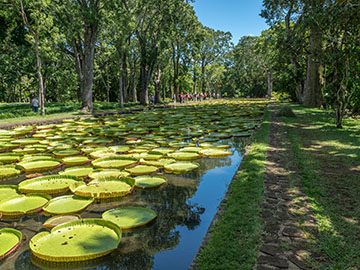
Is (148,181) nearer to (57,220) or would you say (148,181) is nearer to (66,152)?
(57,220)

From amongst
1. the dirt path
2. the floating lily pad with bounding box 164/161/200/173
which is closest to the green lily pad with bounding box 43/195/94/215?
the floating lily pad with bounding box 164/161/200/173

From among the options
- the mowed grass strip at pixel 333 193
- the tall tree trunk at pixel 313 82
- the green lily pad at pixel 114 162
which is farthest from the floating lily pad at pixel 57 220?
the tall tree trunk at pixel 313 82

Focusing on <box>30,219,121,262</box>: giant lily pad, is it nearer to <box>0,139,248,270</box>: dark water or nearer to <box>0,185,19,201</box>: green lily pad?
<box>0,139,248,270</box>: dark water

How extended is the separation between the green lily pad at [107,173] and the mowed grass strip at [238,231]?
1959mm

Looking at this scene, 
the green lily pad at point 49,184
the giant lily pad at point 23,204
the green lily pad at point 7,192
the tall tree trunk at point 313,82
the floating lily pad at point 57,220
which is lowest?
the floating lily pad at point 57,220

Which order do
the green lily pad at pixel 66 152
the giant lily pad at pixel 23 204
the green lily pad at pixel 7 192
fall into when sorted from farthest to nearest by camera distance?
the green lily pad at pixel 66 152 → the green lily pad at pixel 7 192 → the giant lily pad at pixel 23 204

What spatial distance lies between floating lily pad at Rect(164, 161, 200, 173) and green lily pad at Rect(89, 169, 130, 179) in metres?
0.84

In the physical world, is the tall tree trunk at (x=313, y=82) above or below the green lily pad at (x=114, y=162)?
above

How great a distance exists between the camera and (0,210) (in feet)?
10.1

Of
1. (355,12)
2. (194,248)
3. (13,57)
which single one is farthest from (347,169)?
(13,57)

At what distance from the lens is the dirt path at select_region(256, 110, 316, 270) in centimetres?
210

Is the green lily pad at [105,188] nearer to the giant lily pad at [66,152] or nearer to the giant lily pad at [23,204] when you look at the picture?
the giant lily pad at [23,204]

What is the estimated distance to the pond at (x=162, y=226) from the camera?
2.28 meters

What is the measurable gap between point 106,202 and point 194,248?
1.63m
